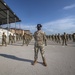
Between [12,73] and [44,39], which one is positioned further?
[44,39]

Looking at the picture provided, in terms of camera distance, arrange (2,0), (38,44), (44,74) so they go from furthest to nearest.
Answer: (2,0)
(38,44)
(44,74)

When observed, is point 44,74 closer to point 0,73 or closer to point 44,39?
point 0,73

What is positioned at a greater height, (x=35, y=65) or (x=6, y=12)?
(x=6, y=12)

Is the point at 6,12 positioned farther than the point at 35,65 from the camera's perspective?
Yes

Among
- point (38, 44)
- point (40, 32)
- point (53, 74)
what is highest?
point (40, 32)

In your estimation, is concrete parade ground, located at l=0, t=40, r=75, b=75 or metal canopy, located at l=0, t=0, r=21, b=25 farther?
metal canopy, located at l=0, t=0, r=21, b=25

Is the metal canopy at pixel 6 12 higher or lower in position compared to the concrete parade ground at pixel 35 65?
higher

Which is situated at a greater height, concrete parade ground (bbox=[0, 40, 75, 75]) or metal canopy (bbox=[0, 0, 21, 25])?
metal canopy (bbox=[0, 0, 21, 25])

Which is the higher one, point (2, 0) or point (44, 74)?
point (2, 0)

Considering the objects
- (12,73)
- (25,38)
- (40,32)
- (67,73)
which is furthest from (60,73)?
(25,38)

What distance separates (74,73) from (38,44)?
2.52 m

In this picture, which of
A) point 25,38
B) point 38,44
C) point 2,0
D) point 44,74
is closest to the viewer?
point 44,74

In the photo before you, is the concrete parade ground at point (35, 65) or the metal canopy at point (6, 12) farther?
the metal canopy at point (6, 12)

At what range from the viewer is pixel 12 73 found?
5.59 m
